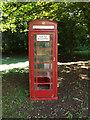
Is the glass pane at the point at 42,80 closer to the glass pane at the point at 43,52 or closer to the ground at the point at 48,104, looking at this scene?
the ground at the point at 48,104

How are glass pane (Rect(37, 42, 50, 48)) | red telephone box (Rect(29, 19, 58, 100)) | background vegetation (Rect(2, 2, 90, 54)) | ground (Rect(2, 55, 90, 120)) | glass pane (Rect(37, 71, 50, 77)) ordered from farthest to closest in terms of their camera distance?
background vegetation (Rect(2, 2, 90, 54)) < glass pane (Rect(37, 71, 50, 77)) < glass pane (Rect(37, 42, 50, 48)) < red telephone box (Rect(29, 19, 58, 100)) < ground (Rect(2, 55, 90, 120))

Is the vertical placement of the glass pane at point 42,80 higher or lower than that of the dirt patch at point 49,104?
higher

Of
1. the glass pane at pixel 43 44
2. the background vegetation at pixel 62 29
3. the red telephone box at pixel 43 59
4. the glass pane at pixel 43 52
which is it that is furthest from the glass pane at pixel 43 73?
the background vegetation at pixel 62 29

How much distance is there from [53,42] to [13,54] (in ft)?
59.9

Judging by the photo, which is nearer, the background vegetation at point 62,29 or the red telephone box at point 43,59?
the red telephone box at point 43,59

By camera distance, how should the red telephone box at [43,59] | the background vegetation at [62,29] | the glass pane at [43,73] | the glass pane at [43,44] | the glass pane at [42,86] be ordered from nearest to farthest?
the red telephone box at [43,59] < the glass pane at [43,44] < the glass pane at [43,73] < the glass pane at [42,86] < the background vegetation at [62,29]

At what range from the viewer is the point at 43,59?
4605 millimetres

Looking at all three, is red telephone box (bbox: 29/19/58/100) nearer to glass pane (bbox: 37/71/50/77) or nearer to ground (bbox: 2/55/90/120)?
glass pane (bbox: 37/71/50/77)

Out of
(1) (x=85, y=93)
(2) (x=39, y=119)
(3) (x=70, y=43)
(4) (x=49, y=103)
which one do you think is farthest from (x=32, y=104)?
(3) (x=70, y=43)

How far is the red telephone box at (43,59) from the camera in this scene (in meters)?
4.38

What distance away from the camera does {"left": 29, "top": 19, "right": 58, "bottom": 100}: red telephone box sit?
438 centimetres

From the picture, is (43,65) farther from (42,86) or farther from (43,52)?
(42,86)

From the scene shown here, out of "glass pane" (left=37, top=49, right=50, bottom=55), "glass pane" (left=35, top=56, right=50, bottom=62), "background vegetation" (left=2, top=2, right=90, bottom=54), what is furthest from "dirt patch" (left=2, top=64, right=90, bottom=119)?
"background vegetation" (left=2, top=2, right=90, bottom=54)

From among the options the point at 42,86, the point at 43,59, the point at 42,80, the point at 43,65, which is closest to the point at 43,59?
the point at 43,59
